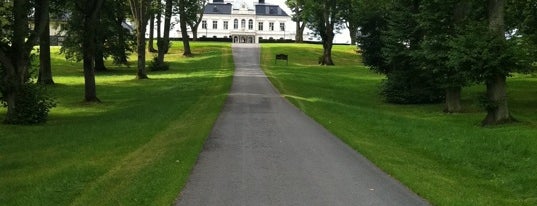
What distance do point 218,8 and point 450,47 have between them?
121836 mm

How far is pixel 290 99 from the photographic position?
2314cm

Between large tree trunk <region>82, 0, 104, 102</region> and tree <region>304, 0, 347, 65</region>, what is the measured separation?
32.6 metres

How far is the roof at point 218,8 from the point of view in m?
137

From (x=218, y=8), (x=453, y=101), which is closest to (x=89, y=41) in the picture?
(x=453, y=101)

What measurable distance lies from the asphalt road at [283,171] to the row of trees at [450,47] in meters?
5.82

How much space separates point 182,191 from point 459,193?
167 inches

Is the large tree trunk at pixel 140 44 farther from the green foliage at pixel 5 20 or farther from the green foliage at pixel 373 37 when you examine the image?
the green foliage at pixel 373 37

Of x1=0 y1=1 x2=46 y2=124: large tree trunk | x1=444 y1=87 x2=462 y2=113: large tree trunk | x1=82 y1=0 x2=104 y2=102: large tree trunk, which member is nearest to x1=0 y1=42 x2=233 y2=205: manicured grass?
x1=82 y1=0 x2=104 y2=102: large tree trunk

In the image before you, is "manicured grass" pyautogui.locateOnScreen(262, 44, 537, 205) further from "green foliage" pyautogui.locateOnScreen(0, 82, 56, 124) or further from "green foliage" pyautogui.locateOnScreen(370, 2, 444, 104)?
"green foliage" pyautogui.locateOnScreen(0, 82, 56, 124)

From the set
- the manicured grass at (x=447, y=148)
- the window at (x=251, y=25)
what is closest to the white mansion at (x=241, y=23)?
the window at (x=251, y=25)

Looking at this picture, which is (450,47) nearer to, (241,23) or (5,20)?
(5,20)

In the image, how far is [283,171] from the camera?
954cm

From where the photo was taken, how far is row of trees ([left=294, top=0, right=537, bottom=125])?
17.2m

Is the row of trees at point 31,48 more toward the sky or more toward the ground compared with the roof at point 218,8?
more toward the ground
